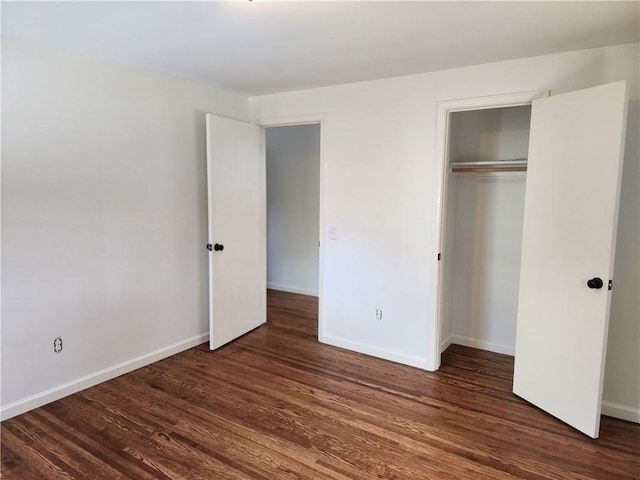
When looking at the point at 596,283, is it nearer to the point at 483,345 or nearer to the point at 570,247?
the point at 570,247

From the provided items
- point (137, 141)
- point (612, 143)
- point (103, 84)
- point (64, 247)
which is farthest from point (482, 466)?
point (103, 84)

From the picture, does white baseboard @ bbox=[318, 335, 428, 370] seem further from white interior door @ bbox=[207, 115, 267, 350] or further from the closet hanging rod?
the closet hanging rod

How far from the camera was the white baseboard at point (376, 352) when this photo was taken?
3.33 m

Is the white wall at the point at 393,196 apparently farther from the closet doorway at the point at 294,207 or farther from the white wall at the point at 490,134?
the closet doorway at the point at 294,207

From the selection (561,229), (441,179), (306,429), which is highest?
(441,179)

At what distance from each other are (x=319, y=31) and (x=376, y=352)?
8.56ft

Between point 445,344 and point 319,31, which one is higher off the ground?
point 319,31

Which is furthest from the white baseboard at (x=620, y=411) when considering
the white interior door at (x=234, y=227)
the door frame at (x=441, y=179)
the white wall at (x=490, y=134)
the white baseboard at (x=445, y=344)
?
the white interior door at (x=234, y=227)

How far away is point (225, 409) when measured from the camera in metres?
2.67

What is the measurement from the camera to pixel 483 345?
3699mm

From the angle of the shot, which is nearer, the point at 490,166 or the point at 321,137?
the point at 490,166

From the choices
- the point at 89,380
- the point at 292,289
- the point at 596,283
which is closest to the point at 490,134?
the point at 596,283

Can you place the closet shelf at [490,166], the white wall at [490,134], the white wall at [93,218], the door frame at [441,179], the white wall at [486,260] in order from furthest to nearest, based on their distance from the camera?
the white wall at [486,260] < the white wall at [490,134] < the closet shelf at [490,166] < the door frame at [441,179] < the white wall at [93,218]

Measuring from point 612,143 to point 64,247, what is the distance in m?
3.47
